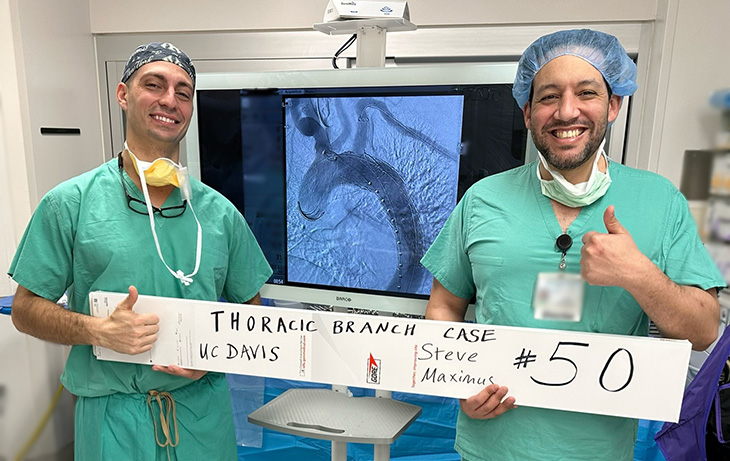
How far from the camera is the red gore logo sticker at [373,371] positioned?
1.05 metres

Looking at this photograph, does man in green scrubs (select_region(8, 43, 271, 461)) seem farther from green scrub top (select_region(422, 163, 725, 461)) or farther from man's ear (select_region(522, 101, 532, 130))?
man's ear (select_region(522, 101, 532, 130))

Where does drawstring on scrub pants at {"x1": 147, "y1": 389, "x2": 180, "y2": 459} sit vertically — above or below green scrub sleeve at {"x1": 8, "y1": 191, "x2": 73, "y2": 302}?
below

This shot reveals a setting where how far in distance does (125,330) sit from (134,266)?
16 cm

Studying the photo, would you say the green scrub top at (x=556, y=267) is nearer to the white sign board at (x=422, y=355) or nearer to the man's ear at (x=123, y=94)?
the white sign board at (x=422, y=355)

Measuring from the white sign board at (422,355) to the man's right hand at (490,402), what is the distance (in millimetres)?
15

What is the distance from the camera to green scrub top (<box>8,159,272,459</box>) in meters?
1.13

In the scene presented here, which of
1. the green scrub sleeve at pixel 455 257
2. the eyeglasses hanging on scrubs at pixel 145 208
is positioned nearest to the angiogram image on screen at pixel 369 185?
the green scrub sleeve at pixel 455 257

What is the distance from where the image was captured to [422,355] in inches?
40.4

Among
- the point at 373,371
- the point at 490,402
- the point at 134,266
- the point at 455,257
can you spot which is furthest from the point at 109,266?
the point at 490,402

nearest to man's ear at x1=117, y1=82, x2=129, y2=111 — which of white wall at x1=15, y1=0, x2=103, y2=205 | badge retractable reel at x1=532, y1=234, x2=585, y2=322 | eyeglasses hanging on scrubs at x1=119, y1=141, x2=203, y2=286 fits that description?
eyeglasses hanging on scrubs at x1=119, y1=141, x2=203, y2=286

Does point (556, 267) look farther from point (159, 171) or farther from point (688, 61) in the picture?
point (688, 61)

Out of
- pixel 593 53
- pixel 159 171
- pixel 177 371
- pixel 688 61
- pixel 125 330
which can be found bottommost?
pixel 177 371

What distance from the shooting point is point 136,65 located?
3.93ft

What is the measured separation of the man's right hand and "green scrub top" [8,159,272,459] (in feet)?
2.16
